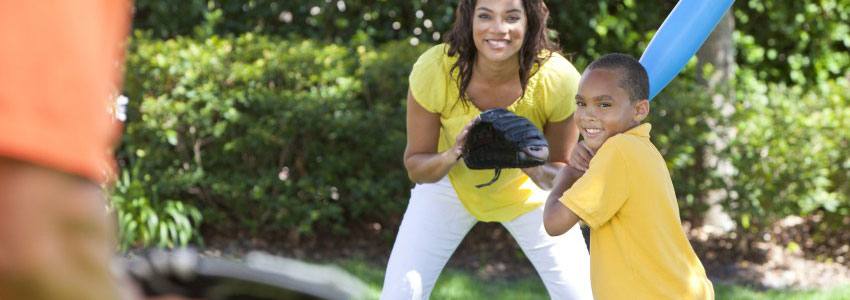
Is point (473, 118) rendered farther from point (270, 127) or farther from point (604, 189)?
point (270, 127)

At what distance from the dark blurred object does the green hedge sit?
6.30m

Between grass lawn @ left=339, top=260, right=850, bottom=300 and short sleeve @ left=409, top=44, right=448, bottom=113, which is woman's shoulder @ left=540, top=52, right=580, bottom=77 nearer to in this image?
short sleeve @ left=409, top=44, right=448, bottom=113

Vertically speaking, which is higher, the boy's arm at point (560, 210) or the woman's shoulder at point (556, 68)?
the woman's shoulder at point (556, 68)

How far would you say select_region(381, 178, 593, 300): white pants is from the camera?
428cm

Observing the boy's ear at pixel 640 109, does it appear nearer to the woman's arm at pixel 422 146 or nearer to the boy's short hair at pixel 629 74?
the boy's short hair at pixel 629 74

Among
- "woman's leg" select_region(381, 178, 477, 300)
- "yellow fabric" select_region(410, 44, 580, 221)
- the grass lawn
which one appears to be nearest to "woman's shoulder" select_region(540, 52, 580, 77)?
"yellow fabric" select_region(410, 44, 580, 221)

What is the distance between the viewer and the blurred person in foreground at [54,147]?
84 cm

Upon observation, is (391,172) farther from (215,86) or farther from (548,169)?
(548,169)

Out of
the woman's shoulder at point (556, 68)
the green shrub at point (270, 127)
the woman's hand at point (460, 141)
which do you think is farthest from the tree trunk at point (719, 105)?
the woman's hand at point (460, 141)

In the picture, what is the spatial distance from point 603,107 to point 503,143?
0.40 m

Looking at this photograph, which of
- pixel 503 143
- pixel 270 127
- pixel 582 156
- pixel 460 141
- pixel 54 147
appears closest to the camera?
pixel 54 147

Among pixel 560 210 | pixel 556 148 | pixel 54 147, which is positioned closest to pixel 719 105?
pixel 556 148

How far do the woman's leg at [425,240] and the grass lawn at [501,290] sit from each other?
2.04 m

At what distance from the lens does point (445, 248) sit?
171 inches
